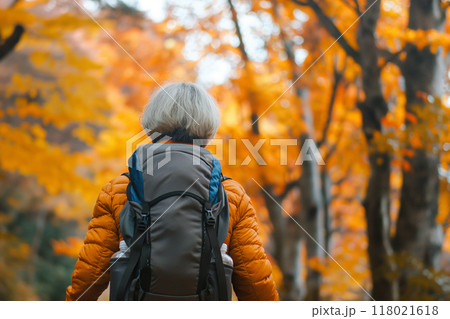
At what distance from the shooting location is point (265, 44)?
650cm

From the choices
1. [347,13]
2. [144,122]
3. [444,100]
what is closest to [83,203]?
[347,13]

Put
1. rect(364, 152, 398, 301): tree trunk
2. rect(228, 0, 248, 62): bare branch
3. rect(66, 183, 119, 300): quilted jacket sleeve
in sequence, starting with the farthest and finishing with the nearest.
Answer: rect(228, 0, 248, 62): bare branch < rect(364, 152, 398, 301): tree trunk < rect(66, 183, 119, 300): quilted jacket sleeve

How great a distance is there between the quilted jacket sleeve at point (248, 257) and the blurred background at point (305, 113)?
2483 millimetres

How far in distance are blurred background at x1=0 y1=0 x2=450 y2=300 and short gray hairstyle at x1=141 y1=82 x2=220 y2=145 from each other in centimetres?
253

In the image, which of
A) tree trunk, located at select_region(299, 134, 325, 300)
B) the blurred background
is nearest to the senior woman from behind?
the blurred background

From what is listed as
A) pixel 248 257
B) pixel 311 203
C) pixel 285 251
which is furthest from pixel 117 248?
pixel 285 251

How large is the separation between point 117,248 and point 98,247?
67mm

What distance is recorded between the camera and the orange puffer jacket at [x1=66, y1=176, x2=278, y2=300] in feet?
4.82

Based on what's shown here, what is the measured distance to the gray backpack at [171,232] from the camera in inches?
53.9

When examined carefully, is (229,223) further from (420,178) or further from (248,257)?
(420,178)

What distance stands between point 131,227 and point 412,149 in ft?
10.3

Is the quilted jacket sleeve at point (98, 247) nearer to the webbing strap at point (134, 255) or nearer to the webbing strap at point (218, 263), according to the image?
the webbing strap at point (134, 255)

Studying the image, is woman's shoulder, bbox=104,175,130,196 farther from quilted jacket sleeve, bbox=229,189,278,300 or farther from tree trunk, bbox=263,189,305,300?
tree trunk, bbox=263,189,305,300

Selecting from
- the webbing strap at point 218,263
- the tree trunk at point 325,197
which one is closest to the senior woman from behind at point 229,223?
the webbing strap at point 218,263
